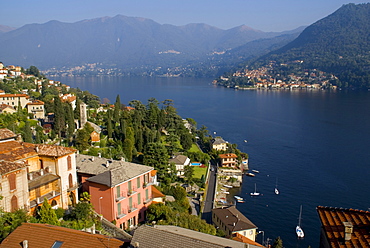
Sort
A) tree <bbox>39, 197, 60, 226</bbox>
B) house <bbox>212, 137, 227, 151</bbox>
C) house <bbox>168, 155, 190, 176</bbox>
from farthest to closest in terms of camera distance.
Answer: house <bbox>212, 137, 227, 151</bbox> → house <bbox>168, 155, 190, 176</bbox> → tree <bbox>39, 197, 60, 226</bbox>

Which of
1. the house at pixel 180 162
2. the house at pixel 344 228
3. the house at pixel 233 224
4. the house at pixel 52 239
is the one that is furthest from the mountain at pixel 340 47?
the house at pixel 52 239

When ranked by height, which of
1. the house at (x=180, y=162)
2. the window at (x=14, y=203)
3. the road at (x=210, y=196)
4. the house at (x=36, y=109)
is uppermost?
the house at (x=36, y=109)

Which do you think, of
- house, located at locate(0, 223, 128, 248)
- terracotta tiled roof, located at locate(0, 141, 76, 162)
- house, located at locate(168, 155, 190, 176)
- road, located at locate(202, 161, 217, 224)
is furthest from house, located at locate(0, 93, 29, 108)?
house, located at locate(0, 223, 128, 248)

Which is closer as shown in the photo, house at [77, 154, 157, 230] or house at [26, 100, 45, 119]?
house at [77, 154, 157, 230]

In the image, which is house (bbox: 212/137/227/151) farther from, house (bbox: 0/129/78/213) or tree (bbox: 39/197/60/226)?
tree (bbox: 39/197/60/226)

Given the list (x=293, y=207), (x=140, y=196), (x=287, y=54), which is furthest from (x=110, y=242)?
(x=287, y=54)

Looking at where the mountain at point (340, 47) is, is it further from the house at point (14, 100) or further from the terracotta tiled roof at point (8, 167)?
the terracotta tiled roof at point (8, 167)
